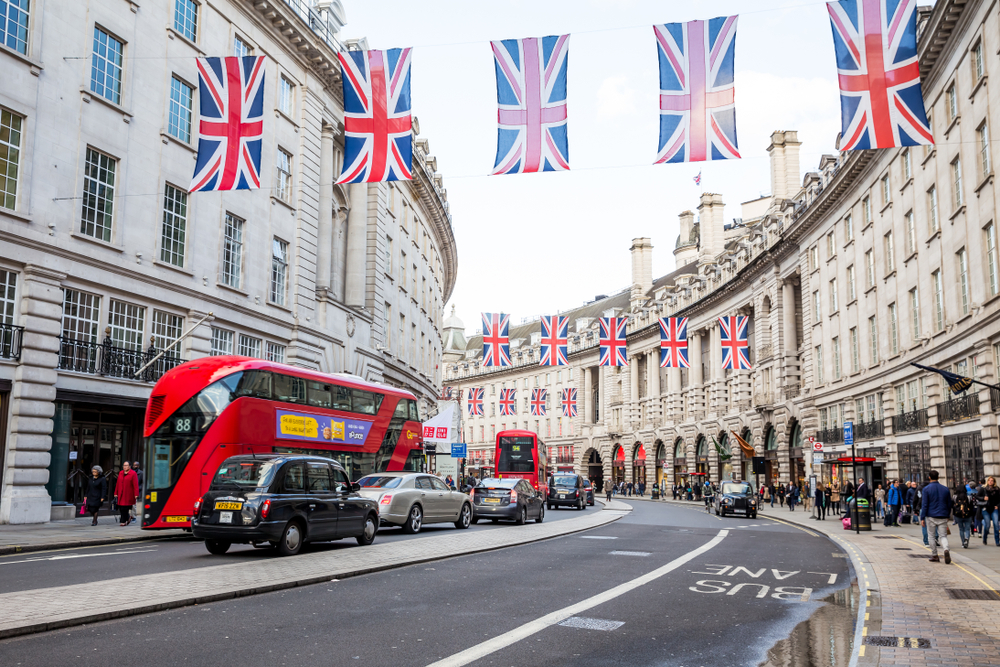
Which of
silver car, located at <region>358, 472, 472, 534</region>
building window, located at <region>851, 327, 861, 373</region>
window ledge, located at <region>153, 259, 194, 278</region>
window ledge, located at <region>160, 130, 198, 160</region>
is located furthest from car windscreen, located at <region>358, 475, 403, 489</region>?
building window, located at <region>851, 327, 861, 373</region>

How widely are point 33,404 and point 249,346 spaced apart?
10.2 meters

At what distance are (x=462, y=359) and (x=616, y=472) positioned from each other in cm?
4417

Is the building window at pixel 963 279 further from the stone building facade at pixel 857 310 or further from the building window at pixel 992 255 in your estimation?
the building window at pixel 992 255

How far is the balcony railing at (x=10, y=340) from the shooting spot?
21.0 metres

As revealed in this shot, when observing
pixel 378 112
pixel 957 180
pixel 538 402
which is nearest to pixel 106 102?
pixel 378 112

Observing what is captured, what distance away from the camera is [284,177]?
34281 mm

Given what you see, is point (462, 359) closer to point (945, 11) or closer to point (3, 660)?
point (945, 11)

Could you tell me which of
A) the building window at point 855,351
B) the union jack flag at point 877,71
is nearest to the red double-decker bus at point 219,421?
the union jack flag at point 877,71

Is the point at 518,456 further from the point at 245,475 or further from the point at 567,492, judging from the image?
the point at 245,475

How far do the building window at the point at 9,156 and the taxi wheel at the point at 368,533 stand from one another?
12.3 m

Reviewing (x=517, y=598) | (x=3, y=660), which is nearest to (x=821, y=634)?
(x=517, y=598)

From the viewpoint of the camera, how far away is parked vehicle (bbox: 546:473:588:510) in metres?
44.2

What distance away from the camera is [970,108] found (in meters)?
28.6

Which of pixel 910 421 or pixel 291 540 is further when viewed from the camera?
pixel 910 421
